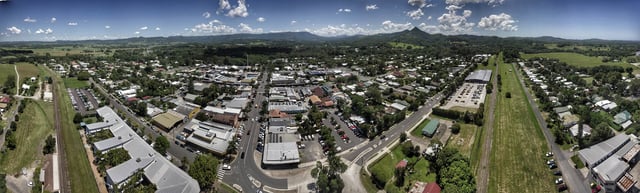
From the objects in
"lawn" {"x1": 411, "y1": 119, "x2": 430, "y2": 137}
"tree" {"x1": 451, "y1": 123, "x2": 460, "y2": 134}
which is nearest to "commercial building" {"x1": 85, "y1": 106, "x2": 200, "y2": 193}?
"lawn" {"x1": 411, "y1": 119, "x2": 430, "y2": 137}

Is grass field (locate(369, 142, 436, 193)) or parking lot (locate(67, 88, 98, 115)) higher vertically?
parking lot (locate(67, 88, 98, 115))

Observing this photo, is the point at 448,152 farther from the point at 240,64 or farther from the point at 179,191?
the point at 240,64

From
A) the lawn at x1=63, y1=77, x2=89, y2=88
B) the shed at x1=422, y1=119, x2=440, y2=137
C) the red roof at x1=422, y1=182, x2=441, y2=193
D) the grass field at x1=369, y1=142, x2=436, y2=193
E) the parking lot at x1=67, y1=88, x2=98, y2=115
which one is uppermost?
the lawn at x1=63, y1=77, x2=89, y2=88

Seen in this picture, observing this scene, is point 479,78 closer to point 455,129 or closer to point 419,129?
point 455,129

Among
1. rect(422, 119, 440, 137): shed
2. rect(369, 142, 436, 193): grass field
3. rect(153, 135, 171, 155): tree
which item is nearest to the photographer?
rect(369, 142, 436, 193): grass field

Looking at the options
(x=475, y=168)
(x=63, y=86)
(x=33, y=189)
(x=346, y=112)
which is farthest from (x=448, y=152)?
(x=63, y=86)

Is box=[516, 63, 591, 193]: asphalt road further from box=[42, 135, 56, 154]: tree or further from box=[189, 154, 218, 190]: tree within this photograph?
box=[42, 135, 56, 154]: tree
